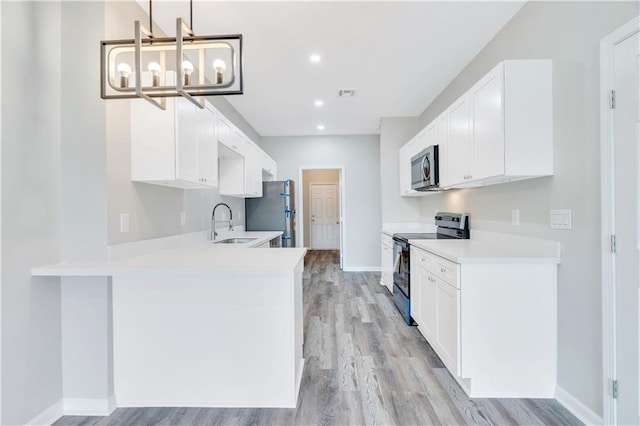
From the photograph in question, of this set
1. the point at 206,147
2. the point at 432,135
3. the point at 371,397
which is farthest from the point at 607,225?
the point at 206,147

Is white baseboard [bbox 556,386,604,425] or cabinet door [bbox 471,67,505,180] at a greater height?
cabinet door [bbox 471,67,505,180]

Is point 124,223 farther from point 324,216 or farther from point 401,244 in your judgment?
point 324,216

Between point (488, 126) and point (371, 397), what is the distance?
2.04 metres

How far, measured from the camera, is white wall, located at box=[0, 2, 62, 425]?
5.20 ft

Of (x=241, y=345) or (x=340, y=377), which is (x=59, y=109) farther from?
(x=340, y=377)

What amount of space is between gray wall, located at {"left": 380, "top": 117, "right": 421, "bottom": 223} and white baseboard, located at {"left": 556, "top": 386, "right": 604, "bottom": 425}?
3.29 m

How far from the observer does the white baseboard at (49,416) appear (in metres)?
1.72

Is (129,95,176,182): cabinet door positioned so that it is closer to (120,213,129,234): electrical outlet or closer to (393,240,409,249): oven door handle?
(120,213,129,234): electrical outlet

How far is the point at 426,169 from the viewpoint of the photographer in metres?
3.48

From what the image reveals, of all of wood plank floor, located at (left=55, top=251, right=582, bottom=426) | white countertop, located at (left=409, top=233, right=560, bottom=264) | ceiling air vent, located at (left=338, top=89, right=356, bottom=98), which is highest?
ceiling air vent, located at (left=338, top=89, right=356, bottom=98)

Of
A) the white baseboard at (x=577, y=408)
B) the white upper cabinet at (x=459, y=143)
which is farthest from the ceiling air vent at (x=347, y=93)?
the white baseboard at (x=577, y=408)

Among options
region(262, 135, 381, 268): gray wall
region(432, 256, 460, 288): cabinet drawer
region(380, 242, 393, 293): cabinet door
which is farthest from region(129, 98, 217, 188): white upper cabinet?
region(262, 135, 381, 268): gray wall

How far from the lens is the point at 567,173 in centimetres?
190

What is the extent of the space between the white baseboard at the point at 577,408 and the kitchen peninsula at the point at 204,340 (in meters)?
1.64
